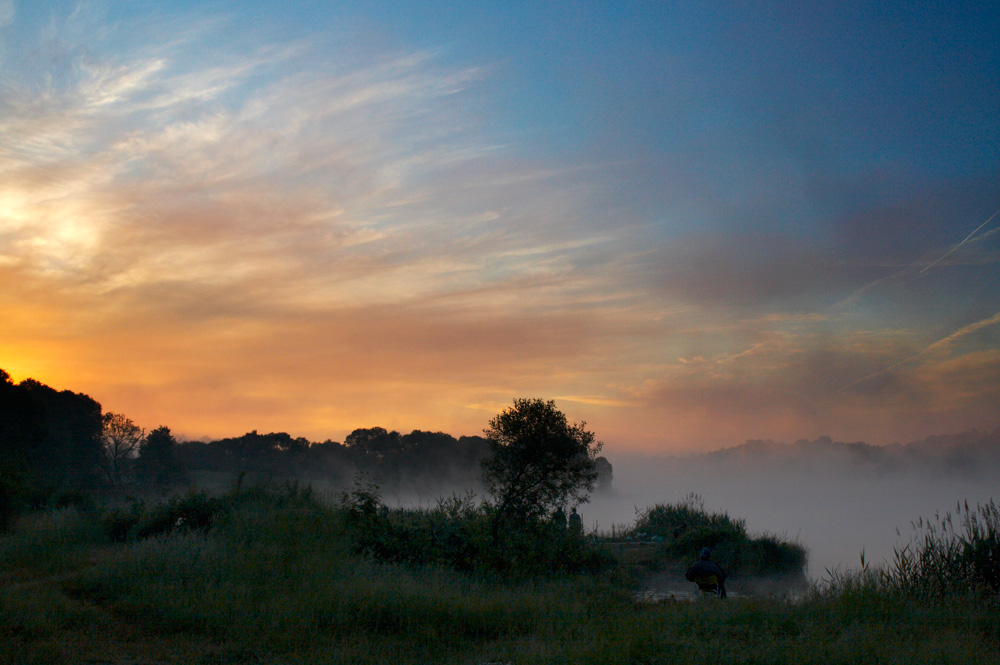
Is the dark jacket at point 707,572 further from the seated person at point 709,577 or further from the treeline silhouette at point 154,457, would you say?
the treeline silhouette at point 154,457

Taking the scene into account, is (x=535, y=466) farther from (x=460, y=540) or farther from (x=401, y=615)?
(x=401, y=615)

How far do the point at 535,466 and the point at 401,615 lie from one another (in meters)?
8.65

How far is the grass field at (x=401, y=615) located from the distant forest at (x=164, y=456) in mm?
6848

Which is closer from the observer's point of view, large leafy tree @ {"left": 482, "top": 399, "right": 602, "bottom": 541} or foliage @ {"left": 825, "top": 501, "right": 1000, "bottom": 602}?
foliage @ {"left": 825, "top": 501, "right": 1000, "bottom": 602}

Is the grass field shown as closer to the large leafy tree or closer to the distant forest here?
the large leafy tree

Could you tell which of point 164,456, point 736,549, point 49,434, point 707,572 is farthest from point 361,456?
point 707,572

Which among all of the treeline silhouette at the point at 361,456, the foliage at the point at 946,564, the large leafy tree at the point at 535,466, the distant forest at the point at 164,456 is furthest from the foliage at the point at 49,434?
the foliage at the point at 946,564

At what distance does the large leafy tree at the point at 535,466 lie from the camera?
62.6ft

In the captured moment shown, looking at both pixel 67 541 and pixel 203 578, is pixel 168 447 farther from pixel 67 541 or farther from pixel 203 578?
pixel 203 578

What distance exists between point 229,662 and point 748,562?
59.0 feet

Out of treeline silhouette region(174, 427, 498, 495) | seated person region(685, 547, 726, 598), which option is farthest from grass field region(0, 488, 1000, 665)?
treeline silhouette region(174, 427, 498, 495)

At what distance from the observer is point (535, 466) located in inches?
756

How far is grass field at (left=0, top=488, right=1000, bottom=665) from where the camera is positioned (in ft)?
28.9

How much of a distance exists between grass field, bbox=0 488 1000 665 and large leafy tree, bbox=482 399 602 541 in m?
3.48
